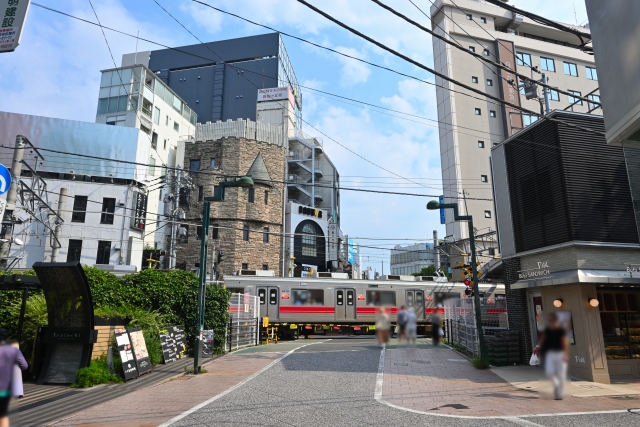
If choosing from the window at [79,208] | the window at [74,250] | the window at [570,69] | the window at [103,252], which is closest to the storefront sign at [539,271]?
the window at [103,252]

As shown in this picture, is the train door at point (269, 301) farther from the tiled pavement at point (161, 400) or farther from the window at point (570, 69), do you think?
the window at point (570, 69)

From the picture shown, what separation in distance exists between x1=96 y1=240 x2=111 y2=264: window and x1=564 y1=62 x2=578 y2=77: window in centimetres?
5782

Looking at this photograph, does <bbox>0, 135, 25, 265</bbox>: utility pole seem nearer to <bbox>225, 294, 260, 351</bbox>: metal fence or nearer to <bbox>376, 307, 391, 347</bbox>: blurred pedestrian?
<bbox>225, 294, 260, 351</bbox>: metal fence

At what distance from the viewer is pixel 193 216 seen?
53.1 meters

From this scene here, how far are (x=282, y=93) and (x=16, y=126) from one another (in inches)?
1312

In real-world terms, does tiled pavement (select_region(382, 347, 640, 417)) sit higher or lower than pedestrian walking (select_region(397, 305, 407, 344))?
lower

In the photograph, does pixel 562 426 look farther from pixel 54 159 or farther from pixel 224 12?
pixel 54 159

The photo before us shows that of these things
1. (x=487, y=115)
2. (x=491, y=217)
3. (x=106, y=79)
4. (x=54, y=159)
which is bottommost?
(x=491, y=217)

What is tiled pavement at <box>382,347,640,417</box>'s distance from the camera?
1197cm

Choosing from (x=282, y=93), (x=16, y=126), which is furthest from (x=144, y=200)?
(x=282, y=93)

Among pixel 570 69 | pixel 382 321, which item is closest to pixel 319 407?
pixel 382 321

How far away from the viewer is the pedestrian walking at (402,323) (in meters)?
1.83

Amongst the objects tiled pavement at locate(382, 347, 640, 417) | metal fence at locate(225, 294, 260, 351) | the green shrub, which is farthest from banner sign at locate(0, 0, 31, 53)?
metal fence at locate(225, 294, 260, 351)

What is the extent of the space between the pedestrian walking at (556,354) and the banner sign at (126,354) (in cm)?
1705
